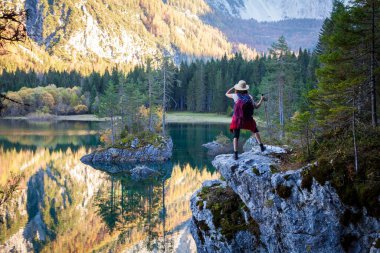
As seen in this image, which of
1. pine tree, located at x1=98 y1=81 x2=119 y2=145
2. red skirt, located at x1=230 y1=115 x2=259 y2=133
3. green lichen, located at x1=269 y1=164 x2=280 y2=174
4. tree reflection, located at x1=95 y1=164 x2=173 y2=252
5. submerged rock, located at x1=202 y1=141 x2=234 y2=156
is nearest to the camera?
green lichen, located at x1=269 y1=164 x2=280 y2=174

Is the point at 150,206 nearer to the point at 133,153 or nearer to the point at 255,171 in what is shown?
the point at 255,171

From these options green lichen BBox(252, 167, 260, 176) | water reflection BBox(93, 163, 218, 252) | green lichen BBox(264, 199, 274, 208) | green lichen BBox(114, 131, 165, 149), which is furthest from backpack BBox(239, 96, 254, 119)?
→ green lichen BBox(114, 131, 165, 149)

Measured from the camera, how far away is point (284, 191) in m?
13.5

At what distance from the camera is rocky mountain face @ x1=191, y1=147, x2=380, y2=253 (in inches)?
481

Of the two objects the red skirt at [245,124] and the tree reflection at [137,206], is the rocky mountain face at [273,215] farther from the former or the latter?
the tree reflection at [137,206]

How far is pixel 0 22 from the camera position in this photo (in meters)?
8.90

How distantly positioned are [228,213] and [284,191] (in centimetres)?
388

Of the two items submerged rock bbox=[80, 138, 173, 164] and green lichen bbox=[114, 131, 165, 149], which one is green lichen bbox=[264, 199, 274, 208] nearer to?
submerged rock bbox=[80, 138, 173, 164]

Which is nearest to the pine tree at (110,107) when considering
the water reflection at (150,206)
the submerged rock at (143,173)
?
the water reflection at (150,206)

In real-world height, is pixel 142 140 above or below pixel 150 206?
above

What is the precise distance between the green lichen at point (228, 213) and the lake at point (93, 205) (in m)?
7.39

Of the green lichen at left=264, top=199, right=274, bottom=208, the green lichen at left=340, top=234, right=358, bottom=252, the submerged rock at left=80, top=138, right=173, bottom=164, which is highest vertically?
the green lichen at left=264, top=199, right=274, bottom=208

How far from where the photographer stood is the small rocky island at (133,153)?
2147 inches

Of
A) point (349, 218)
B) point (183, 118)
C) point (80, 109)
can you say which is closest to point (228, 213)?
point (349, 218)
